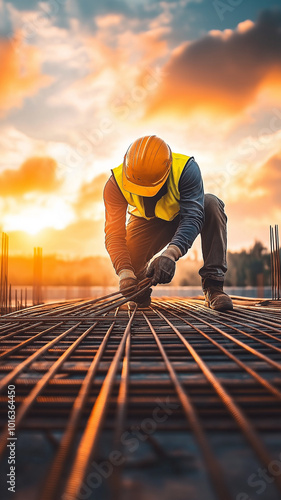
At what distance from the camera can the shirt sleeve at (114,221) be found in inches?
126

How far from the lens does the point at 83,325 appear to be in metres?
2.20

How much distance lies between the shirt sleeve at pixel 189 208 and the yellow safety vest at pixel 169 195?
48 millimetres

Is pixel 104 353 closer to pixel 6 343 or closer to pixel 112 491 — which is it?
pixel 6 343

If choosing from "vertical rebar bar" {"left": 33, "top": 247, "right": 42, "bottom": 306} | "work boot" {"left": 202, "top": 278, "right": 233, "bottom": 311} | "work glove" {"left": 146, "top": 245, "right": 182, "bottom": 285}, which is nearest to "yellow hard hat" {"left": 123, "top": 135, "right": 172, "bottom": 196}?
"work glove" {"left": 146, "top": 245, "right": 182, "bottom": 285}

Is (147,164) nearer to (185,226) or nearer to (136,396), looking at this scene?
(185,226)

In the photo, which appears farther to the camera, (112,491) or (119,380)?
(119,380)

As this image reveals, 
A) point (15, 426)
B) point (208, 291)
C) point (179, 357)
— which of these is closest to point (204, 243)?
point (208, 291)

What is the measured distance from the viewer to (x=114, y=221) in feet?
10.7

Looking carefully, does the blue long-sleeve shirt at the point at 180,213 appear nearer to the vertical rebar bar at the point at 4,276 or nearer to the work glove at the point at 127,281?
the work glove at the point at 127,281

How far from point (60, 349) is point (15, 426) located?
27.5 inches

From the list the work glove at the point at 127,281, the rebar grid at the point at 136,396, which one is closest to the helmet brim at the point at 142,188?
the work glove at the point at 127,281

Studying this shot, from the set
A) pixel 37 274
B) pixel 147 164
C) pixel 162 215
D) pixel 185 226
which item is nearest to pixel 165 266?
pixel 185 226

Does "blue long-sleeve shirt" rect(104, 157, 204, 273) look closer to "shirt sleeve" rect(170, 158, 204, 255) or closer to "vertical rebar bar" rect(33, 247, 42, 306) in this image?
"shirt sleeve" rect(170, 158, 204, 255)

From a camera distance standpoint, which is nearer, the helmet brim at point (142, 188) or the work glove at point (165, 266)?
the work glove at point (165, 266)
